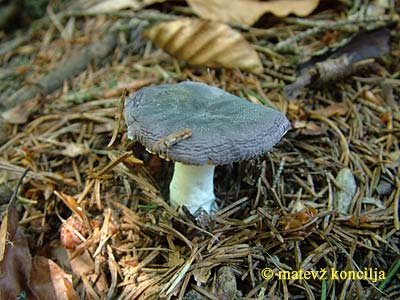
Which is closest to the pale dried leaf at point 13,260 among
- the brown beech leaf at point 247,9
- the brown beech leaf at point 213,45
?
the brown beech leaf at point 213,45

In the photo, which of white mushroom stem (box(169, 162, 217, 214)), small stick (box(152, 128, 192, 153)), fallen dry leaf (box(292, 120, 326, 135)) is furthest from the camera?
fallen dry leaf (box(292, 120, 326, 135))

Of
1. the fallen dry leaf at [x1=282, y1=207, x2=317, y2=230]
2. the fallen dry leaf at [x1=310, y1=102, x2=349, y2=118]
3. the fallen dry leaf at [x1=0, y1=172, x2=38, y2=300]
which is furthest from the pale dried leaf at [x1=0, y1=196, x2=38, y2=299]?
the fallen dry leaf at [x1=310, y1=102, x2=349, y2=118]

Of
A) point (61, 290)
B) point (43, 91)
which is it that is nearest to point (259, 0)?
point (43, 91)

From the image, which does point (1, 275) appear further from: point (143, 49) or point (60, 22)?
point (60, 22)

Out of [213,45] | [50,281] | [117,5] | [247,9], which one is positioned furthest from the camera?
[117,5]

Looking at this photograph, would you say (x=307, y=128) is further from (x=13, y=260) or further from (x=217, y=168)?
(x=13, y=260)

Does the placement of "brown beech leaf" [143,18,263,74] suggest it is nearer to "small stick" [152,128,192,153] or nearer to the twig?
the twig

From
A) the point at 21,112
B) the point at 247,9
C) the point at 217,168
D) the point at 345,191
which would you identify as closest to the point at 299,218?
the point at 345,191
